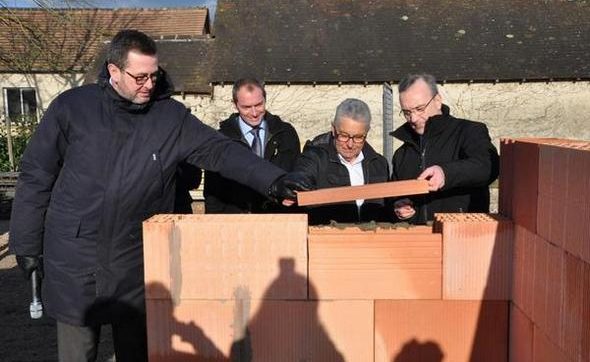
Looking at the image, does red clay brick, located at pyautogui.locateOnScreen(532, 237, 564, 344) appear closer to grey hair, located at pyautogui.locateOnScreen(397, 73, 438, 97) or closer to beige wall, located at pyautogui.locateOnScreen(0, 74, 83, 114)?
grey hair, located at pyautogui.locateOnScreen(397, 73, 438, 97)

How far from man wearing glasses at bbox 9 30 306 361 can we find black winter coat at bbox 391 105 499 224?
3.29ft

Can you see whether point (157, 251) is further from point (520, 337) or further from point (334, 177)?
point (334, 177)

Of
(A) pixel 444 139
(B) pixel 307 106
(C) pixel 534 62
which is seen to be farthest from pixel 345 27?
(A) pixel 444 139

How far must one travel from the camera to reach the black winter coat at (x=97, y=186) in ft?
8.55

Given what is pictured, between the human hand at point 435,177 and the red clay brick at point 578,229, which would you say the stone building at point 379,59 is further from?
the red clay brick at point 578,229

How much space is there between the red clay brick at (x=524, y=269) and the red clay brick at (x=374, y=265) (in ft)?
0.84

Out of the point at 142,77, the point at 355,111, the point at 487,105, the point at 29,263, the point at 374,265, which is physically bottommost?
the point at 29,263

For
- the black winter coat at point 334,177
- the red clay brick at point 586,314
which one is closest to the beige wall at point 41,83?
the black winter coat at point 334,177

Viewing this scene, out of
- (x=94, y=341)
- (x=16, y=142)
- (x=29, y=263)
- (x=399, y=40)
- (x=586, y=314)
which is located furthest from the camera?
(x=399, y=40)

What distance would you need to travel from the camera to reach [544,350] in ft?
5.94

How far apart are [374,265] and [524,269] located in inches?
19.4

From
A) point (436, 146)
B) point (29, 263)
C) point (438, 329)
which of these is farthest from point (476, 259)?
point (29, 263)

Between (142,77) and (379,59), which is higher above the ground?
(379,59)

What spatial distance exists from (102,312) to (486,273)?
170cm
